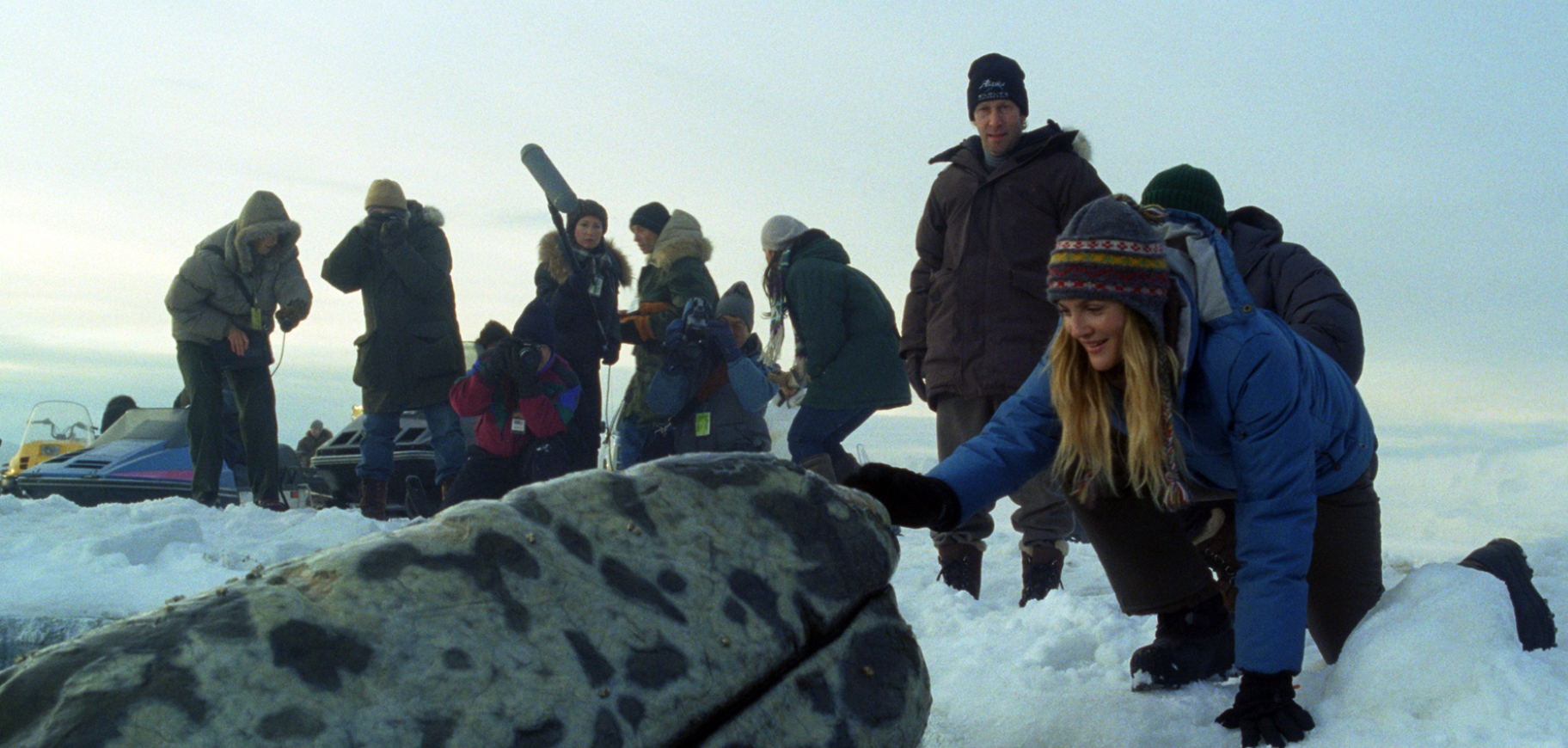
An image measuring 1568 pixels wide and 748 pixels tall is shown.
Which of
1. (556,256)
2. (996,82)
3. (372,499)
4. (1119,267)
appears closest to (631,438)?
(556,256)

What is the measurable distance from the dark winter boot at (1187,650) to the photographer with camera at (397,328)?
4.60m

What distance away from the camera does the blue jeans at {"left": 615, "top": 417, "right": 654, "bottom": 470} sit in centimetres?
620

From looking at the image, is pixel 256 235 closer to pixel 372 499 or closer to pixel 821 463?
pixel 372 499

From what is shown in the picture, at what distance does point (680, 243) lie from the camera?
6207 mm

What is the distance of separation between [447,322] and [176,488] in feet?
16.3

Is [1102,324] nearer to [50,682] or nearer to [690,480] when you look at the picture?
[690,480]

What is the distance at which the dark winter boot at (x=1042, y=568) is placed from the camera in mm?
4164

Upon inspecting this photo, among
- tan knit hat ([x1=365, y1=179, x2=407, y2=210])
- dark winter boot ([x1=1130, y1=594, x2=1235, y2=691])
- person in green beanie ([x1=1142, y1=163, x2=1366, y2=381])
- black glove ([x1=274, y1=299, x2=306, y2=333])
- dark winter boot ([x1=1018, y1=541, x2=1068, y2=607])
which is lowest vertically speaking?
dark winter boot ([x1=1018, y1=541, x2=1068, y2=607])

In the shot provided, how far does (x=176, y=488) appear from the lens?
391 inches

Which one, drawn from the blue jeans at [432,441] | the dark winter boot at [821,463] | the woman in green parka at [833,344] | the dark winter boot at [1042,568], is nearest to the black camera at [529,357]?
the blue jeans at [432,441]

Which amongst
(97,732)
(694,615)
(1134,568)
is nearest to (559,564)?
(694,615)

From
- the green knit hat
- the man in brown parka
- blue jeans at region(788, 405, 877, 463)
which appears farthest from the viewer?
blue jeans at region(788, 405, 877, 463)

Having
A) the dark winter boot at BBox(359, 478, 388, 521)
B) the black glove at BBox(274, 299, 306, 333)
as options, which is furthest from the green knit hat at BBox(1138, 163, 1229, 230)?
the black glove at BBox(274, 299, 306, 333)

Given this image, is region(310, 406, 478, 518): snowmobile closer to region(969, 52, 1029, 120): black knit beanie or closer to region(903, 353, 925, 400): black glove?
region(903, 353, 925, 400): black glove
